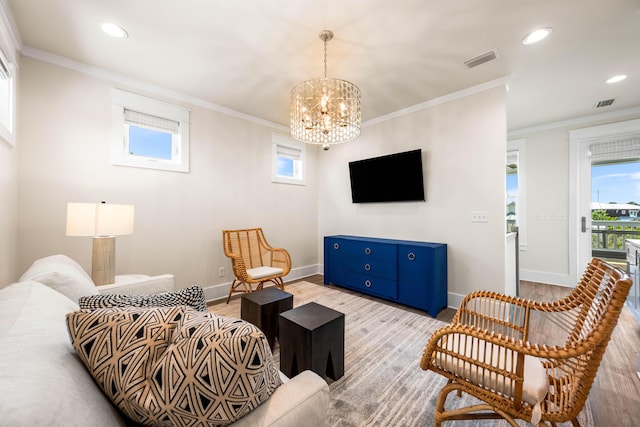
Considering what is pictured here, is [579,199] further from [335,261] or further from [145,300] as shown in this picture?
[145,300]

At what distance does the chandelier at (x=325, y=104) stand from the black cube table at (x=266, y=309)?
154cm

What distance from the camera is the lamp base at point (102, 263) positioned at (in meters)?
2.02

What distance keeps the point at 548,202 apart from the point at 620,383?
303 centimetres

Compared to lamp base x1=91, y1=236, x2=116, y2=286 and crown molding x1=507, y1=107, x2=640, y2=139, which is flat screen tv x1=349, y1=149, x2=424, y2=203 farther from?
lamp base x1=91, y1=236, x2=116, y2=286

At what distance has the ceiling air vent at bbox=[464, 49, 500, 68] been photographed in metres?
2.33

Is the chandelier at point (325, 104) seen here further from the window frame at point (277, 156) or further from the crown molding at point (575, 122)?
Answer: the crown molding at point (575, 122)

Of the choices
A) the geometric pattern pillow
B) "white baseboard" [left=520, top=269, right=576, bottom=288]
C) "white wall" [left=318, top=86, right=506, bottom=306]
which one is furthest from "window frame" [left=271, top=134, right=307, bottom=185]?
"white baseboard" [left=520, top=269, right=576, bottom=288]

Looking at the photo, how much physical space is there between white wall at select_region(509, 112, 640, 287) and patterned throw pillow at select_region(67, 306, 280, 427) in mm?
4987

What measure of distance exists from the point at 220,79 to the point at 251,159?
1211mm

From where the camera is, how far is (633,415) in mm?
1481

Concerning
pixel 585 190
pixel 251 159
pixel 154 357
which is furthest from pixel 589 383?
pixel 585 190

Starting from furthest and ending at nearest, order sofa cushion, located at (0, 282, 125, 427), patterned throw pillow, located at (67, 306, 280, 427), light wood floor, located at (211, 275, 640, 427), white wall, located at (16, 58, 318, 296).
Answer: white wall, located at (16, 58, 318, 296)
light wood floor, located at (211, 275, 640, 427)
patterned throw pillow, located at (67, 306, 280, 427)
sofa cushion, located at (0, 282, 125, 427)

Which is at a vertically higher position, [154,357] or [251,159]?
[251,159]

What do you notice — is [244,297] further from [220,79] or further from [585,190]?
[585,190]
